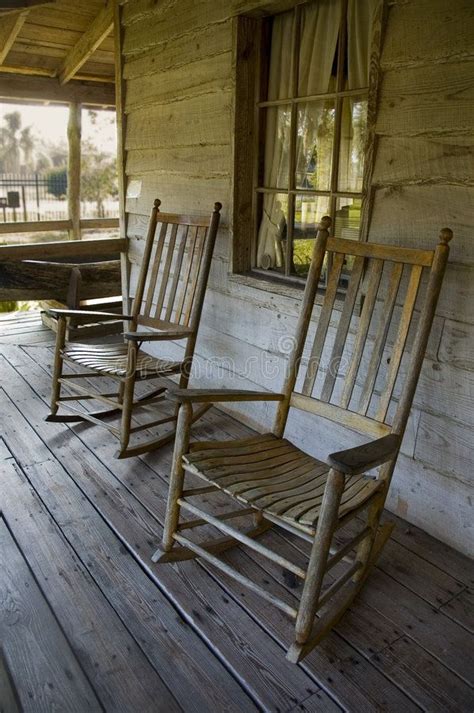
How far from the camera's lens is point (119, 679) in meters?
1.42

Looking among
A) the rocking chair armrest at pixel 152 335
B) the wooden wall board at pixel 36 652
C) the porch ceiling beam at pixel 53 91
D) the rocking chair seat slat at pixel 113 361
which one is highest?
the porch ceiling beam at pixel 53 91

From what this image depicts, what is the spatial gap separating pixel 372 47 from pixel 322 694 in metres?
2.00

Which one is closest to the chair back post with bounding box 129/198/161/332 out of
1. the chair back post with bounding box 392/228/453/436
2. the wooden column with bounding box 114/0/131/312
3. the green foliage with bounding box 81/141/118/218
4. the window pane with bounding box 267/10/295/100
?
the wooden column with bounding box 114/0/131/312

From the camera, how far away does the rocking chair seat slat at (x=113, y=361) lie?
256 cm

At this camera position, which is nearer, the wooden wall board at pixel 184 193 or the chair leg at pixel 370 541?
the chair leg at pixel 370 541

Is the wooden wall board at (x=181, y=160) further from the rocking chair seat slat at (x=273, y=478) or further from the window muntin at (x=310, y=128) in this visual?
the rocking chair seat slat at (x=273, y=478)

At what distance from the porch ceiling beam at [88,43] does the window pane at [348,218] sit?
2436 millimetres

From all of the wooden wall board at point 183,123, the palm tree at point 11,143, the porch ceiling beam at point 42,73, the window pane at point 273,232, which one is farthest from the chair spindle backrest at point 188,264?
the palm tree at point 11,143

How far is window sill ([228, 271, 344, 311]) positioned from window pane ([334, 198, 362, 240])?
0.25 meters

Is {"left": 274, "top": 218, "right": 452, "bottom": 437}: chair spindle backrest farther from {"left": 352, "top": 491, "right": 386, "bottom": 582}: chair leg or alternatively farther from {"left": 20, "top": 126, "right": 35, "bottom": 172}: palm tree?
{"left": 20, "top": 126, "right": 35, "bottom": 172}: palm tree

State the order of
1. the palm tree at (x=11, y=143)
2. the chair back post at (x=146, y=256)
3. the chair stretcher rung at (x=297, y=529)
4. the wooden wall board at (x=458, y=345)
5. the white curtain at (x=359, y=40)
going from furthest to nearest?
the palm tree at (x=11, y=143), the chair back post at (x=146, y=256), the white curtain at (x=359, y=40), the wooden wall board at (x=458, y=345), the chair stretcher rung at (x=297, y=529)

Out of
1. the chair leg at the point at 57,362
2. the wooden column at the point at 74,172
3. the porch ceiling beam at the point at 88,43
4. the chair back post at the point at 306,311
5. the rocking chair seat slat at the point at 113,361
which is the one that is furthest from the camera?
the wooden column at the point at 74,172

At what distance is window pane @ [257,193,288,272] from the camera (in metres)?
2.62

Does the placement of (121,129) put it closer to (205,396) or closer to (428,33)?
(428,33)
